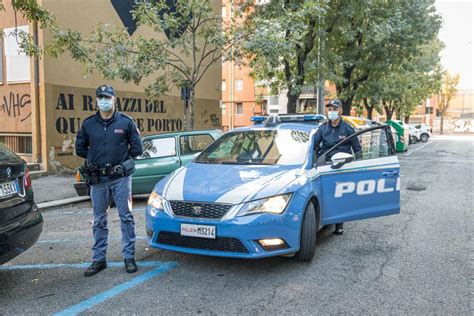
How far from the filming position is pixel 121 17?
14719 millimetres

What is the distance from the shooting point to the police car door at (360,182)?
16.6 feet

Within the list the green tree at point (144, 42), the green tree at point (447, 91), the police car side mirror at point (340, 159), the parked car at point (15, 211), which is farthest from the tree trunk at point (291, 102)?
the green tree at point (447, 91)

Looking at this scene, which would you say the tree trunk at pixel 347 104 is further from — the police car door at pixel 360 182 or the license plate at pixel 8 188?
the license plate at pixel 8 188

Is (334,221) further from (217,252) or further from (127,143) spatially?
(127,143)

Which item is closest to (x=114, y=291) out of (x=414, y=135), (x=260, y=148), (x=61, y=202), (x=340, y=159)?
(x=260, y=148)

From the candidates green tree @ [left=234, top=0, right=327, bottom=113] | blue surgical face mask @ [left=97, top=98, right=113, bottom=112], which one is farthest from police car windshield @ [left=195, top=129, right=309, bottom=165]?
green tree @ [left=234, top=0, right=327, bottom=113]

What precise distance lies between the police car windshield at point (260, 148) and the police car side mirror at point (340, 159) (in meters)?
0.35

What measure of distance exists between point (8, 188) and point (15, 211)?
8.5 inches

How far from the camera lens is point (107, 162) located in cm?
432

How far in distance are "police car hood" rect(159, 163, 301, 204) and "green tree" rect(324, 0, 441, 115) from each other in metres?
11.8

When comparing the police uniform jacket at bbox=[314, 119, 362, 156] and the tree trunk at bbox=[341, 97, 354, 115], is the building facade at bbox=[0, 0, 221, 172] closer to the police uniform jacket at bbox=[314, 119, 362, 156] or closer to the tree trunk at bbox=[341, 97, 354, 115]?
the police uniform jacket at bbox=[314, 119, 362, 156]

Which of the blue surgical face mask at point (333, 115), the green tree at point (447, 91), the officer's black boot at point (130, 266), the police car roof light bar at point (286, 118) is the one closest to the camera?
the officer's black boot at point (130, 266)

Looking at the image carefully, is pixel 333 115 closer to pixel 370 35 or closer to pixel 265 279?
pixel 265 279

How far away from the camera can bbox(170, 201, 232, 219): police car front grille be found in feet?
13.5
